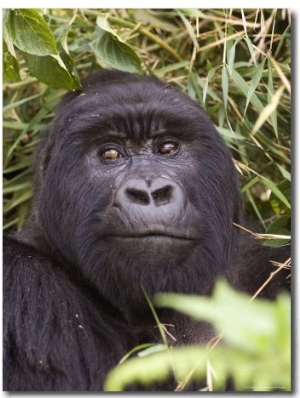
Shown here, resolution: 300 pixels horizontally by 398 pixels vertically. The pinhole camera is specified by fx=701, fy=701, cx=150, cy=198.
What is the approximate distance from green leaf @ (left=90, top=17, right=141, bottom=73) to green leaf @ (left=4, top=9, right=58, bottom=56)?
316 millimetres

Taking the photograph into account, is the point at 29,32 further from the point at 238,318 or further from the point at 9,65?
the point at 238,318

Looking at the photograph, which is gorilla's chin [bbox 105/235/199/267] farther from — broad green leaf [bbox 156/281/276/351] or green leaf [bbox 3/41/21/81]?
broad green leaf [bbox 156/281/276/351]

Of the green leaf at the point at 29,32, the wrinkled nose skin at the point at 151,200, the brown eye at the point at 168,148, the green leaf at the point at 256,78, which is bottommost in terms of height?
the wrinkled nose skin at the point at 151,200

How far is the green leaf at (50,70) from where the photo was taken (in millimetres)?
2410

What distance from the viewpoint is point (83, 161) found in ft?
7.37

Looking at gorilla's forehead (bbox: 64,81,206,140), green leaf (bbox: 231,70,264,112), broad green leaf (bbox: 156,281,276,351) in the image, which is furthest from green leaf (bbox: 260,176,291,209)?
broad green leaf (bbox: 156,281,276,351)

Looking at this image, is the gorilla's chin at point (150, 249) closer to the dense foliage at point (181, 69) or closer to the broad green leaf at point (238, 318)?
the dense foliage at point (181, 69)

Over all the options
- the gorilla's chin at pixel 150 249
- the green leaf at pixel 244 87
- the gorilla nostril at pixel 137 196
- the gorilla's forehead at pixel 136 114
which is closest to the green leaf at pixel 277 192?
the green leaf at pixel 244 87

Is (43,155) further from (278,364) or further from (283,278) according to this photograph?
(278,364)

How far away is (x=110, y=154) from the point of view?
7.39 feet

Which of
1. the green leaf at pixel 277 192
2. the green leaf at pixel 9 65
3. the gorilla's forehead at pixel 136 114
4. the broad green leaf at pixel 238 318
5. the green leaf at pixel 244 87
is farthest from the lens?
the green leaf at pixel 244 87

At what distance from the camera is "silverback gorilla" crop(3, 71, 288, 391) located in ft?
6.65

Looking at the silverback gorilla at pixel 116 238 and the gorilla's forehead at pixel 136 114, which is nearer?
the silverback gorilla at pixel 116 238

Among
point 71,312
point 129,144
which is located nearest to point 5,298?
point 71,312
